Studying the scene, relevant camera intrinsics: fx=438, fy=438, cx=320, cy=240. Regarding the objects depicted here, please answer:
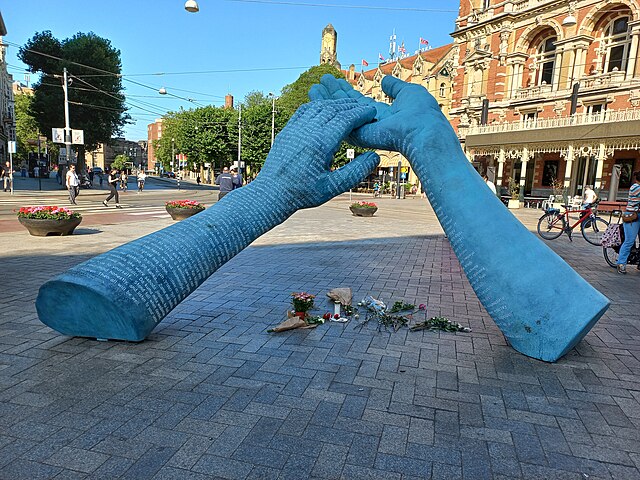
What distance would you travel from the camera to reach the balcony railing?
76.7 ft

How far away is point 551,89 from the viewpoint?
1241 inches

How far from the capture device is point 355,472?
2.58m

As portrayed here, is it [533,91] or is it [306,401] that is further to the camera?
[533,91]

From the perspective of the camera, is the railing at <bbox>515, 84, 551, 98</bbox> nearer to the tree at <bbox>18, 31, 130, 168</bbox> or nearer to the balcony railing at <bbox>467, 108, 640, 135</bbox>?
the balcony railing at <bbox>467, 108, 640, 135</bbox>

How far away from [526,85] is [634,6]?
8353 millimetres

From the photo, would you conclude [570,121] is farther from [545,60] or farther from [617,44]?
[545,60]

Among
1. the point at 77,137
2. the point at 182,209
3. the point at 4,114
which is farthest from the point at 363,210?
the point at 4,114

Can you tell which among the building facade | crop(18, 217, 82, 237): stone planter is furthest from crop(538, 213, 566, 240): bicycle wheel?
the building facade

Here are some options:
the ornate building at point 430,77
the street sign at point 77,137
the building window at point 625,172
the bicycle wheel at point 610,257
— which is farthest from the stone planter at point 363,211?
the ornate building at point 430,77

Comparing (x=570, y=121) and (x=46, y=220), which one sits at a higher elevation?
(x=570, y=121)

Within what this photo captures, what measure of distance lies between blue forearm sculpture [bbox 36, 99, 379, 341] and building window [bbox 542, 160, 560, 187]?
3068cm

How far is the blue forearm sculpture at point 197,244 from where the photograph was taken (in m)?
4.09

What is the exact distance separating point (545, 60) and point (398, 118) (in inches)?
1315

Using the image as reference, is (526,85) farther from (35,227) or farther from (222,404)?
(222,404)
